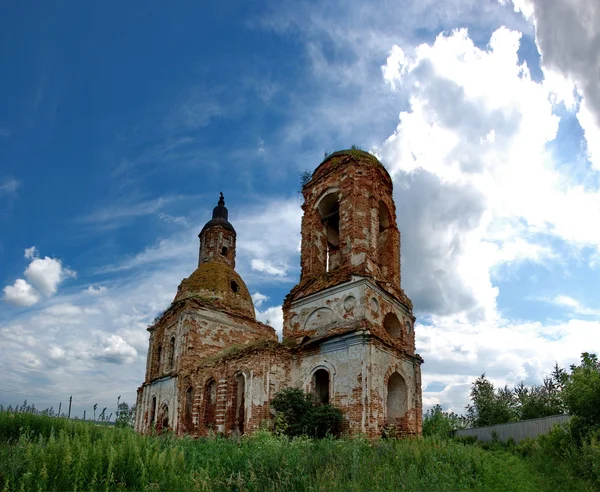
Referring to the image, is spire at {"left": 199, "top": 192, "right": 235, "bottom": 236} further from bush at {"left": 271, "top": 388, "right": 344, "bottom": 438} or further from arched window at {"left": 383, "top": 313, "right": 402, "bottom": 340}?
bush at {"left": 271, "top": 388, "right": 344, "bottom": 438}

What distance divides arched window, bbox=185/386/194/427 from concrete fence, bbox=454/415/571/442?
15.9 metres

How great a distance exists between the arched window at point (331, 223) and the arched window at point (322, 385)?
4.33 m

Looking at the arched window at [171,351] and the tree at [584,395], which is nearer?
the tree at [584,395]

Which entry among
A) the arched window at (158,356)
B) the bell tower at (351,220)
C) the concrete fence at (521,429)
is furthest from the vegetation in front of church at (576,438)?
the arched window at (158,356)

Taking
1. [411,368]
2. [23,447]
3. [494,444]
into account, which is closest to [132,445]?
[23,447]

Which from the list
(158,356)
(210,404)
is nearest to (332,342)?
(210,404)

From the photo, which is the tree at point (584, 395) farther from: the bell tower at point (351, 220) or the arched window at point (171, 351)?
the arched window at point (171, 351)

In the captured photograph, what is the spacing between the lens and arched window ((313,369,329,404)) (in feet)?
47.0

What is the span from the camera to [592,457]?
380 inches

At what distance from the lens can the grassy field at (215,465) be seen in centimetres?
540

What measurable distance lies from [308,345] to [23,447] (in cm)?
911

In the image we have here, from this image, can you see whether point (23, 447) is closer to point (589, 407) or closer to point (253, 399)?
point (253, 399)

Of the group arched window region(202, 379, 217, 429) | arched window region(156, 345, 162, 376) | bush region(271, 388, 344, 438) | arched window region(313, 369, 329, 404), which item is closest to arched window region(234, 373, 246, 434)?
arched window region(202, 379, 217, 429)

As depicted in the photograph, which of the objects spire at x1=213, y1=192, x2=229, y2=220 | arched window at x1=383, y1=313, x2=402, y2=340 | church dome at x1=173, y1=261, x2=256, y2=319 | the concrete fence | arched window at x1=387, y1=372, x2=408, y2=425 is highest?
spire at x1=213, y1=192, x2=229, y2=220
